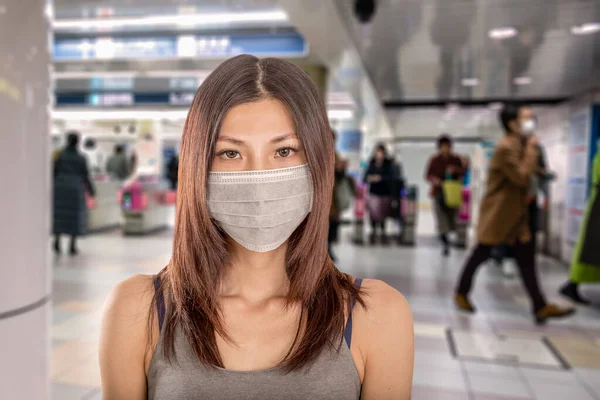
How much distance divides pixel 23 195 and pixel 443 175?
6.80 meters

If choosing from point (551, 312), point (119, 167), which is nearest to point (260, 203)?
point (551, 312)

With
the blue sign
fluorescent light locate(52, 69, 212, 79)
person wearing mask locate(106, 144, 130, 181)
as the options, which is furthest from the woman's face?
person wearing mask locate(106, 144, 130, 181)

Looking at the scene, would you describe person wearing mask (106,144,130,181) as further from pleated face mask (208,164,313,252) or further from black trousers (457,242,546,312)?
pleated face mask (208,164,313,252)

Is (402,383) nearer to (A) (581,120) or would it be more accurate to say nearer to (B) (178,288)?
(B) (178,288)

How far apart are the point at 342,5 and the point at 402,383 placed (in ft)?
12.9

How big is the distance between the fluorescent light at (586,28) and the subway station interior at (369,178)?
16mm

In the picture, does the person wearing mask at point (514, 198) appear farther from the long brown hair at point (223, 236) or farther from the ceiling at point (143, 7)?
the long brown hair at point (223, 236)

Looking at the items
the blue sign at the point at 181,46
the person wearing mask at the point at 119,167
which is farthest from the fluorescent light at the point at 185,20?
the person wearing mask at the point at 119,167

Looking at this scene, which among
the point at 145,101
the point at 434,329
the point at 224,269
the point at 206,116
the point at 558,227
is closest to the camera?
the point at 206,116

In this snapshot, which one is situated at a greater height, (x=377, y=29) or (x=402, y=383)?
(x=377, y=29)

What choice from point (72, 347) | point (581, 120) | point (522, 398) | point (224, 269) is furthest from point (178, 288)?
point (581, 120)

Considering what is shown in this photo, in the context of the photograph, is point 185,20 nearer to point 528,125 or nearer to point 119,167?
point 528,125

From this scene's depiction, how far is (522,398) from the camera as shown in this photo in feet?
10.0

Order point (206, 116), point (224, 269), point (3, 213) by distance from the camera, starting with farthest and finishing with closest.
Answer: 1. point (3, 213)
2. point (224, 269)
3. point (206, 116)
